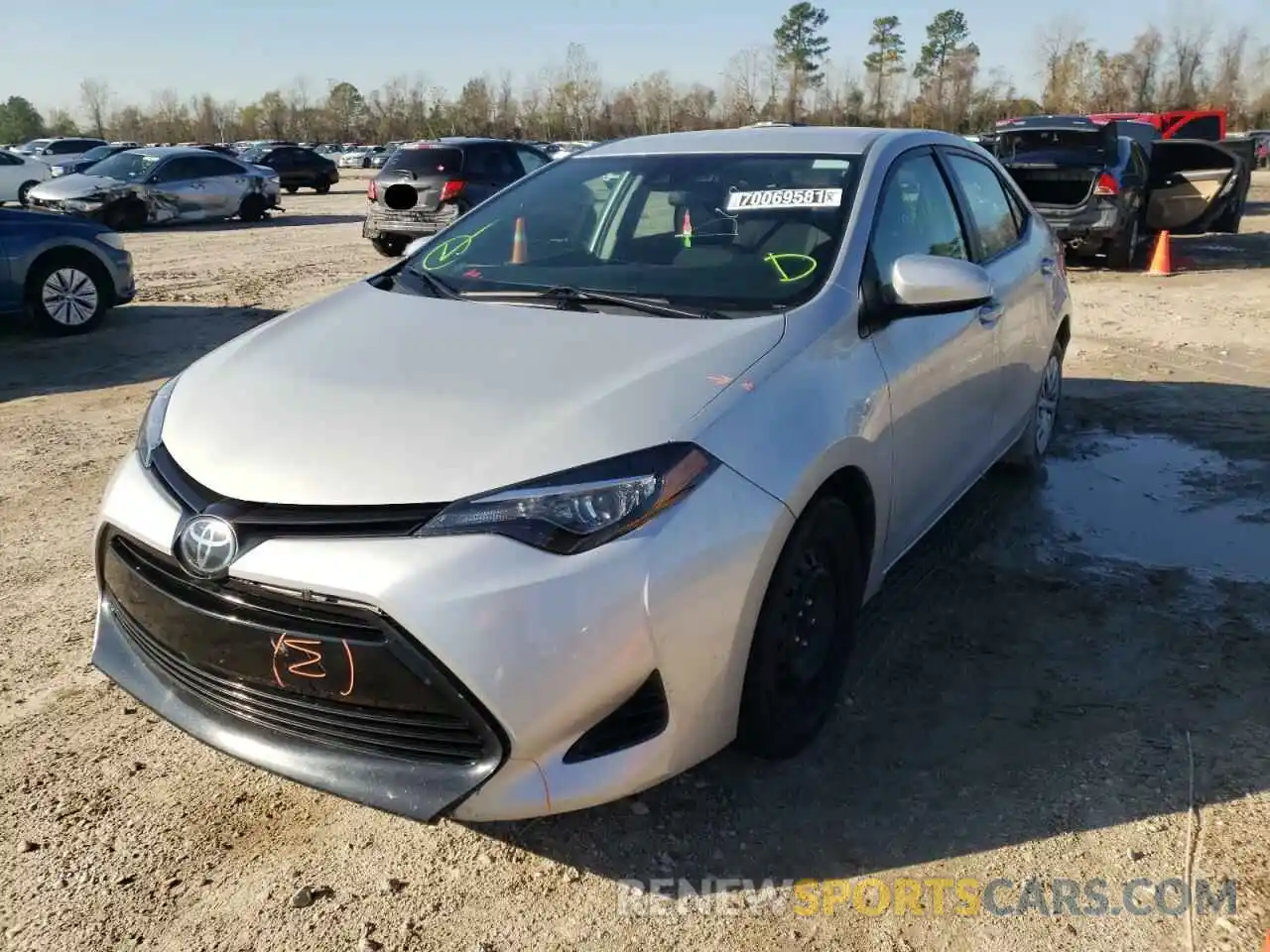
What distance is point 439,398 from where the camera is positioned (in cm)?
251

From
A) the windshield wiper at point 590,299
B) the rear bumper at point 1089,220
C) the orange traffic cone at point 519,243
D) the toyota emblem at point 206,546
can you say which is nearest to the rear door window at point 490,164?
the rear bumper at point 1089,220

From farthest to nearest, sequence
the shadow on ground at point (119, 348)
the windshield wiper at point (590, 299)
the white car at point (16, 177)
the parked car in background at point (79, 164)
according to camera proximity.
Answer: the parked car in background at point (79, 164) < the white car at point (16, 177) < the shadow on ground at point (119, 348) < the windshield wiper at point (590, 299)

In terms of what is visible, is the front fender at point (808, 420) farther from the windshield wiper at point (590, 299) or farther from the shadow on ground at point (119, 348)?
the shadow on ground at point (119, 348)

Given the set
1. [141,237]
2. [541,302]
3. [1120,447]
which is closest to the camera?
[541,302]

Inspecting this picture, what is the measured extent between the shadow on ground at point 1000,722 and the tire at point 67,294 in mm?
7787

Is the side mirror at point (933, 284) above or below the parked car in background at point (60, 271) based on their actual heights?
above

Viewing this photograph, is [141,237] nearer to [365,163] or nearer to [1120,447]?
[1120,447]

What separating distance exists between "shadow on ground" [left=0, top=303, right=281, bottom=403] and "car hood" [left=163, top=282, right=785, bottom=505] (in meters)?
5.24

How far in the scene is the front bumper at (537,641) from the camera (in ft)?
6.81

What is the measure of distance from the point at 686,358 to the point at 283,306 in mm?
8748

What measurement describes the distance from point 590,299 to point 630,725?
1386 millimetres

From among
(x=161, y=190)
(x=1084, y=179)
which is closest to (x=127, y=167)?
(x=161, y=190)

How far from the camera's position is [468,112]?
88312 millimetres

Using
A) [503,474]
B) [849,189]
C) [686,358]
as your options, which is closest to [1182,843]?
[686,358]
